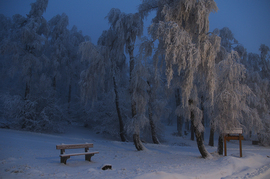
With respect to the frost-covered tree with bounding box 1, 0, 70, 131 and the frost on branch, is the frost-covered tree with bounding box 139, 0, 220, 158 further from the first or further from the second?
the frost-covered tree with bounding box 1, 0, 70, 131

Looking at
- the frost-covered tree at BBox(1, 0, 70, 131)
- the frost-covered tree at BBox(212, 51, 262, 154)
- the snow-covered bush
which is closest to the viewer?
the frost-covered tree at BBox(212, 51, 262, 154)

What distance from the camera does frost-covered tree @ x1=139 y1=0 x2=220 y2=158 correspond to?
738 centimetres

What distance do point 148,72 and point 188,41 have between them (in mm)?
3810

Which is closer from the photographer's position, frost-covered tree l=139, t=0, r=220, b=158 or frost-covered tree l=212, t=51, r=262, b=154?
frost-covered tree l=139, t=0, r=220, b=158

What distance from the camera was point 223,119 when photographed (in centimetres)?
838

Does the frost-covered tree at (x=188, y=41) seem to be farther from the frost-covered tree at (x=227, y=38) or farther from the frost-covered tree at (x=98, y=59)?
the frost-covered tree at (x=227, y=38)

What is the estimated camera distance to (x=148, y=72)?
1100 centimetres

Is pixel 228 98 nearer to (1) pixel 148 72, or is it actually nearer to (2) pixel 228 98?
(2) pixel 228 98

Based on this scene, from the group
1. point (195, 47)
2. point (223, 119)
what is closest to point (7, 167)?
point (195, 47)

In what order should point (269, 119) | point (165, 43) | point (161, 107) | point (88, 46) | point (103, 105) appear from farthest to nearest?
point (103, 105)
point (269, 119)
point (161, 107)
point (88, 46)
point (165, 43)

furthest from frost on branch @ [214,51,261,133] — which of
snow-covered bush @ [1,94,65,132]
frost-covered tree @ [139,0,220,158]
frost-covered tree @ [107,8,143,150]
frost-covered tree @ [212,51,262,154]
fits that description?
snow-covered bush @ [1,94,65,132]

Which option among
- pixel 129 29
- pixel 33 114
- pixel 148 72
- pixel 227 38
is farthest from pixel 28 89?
pixel 227 38

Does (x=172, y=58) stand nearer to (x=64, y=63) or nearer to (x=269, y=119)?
(x=269, y=119)

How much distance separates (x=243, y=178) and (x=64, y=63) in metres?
21.1
